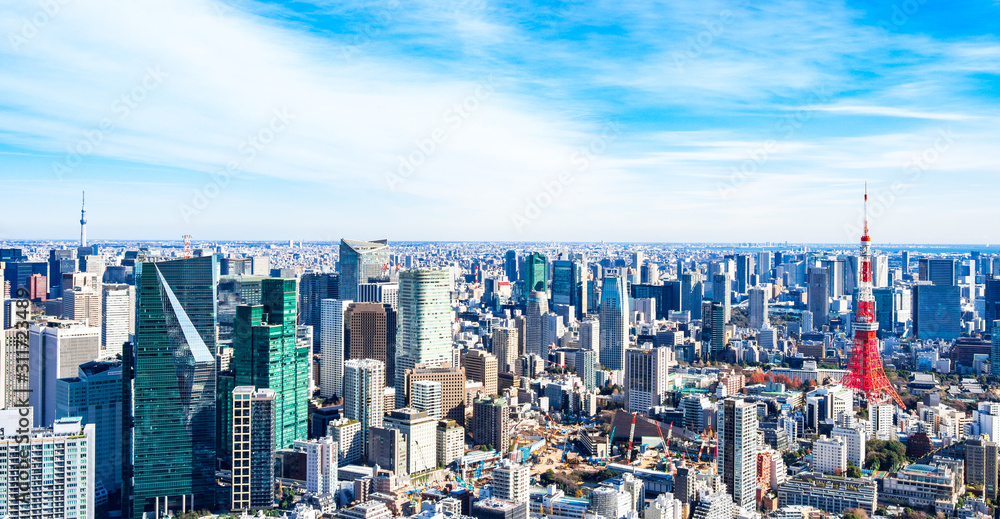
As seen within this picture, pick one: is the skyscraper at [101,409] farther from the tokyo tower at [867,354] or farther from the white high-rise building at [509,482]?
the tokyo tower at [867,354]

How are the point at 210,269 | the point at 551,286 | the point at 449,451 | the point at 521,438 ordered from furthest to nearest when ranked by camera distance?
the point at 551,286, the point at 521,438, the point at 449,451, the point at 210,269

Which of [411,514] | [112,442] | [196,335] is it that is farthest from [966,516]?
[112,442]

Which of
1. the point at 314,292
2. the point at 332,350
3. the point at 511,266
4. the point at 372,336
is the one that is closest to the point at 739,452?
the point at 372,336

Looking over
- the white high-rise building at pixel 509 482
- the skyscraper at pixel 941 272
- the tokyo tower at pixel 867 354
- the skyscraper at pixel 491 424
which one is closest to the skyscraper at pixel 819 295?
the skyscraper at pixel 941 272

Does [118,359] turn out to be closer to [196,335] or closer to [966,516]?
[196,335]

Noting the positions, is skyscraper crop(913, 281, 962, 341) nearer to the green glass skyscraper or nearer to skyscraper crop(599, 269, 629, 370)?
skyscraper crop(599, 269, 629, 370)

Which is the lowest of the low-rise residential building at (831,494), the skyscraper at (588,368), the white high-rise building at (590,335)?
the low-rise residential building at (831,494)
